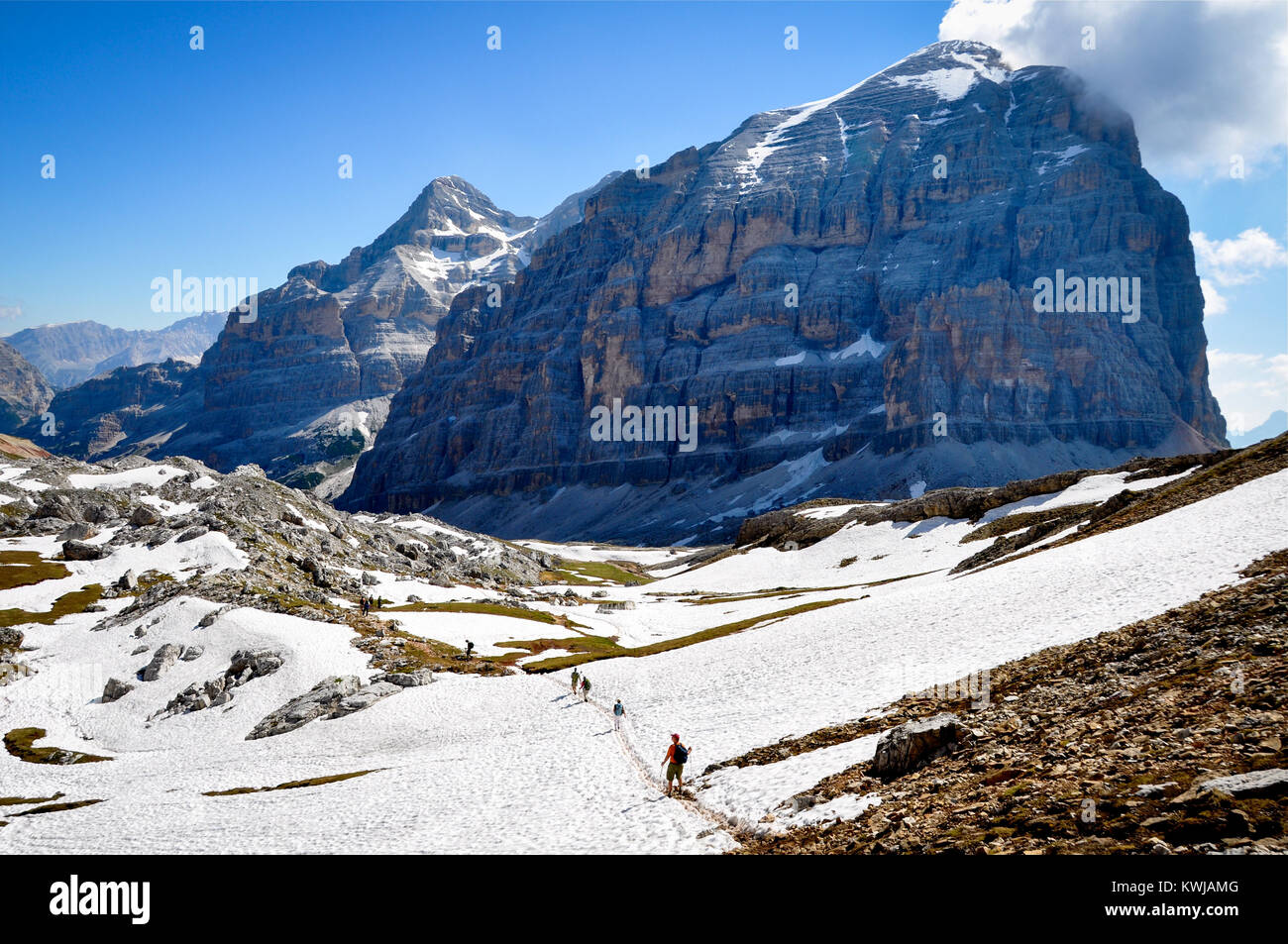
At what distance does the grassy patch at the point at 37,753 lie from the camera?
43.5 metres

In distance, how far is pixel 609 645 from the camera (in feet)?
237

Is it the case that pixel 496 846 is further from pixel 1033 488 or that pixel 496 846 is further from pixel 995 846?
pixel 1033 488

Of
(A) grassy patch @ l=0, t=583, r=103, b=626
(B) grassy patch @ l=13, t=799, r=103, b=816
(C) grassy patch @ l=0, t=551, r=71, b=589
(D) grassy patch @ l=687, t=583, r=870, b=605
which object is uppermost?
(C) grassy patch @ l=0, t=551, r=71, b=589

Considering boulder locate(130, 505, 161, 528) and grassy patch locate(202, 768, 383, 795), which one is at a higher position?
boulder locate(130, 505, 161, 528)

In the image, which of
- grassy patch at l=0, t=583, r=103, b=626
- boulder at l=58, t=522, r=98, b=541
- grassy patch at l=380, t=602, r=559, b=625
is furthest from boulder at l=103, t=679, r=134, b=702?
boulder at l=58, t=522, r=98, b=541

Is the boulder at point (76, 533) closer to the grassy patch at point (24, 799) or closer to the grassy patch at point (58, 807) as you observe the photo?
the grassy patch at point (24, 799)

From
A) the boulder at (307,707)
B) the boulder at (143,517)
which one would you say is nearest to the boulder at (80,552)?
the boulder at (143,517)

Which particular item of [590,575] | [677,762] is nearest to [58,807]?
[677,762]

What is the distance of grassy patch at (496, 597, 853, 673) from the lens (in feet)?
197

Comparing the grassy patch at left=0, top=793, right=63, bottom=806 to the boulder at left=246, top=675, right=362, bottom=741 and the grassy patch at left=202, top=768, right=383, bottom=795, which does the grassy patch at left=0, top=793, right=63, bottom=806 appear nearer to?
the grassy patch at left=202, top=768, right=383, bottom=795

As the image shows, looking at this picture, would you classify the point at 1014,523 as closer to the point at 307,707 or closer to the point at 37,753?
the point at 307,707

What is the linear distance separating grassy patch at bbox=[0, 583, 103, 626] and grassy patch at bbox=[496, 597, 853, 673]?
38270mm
